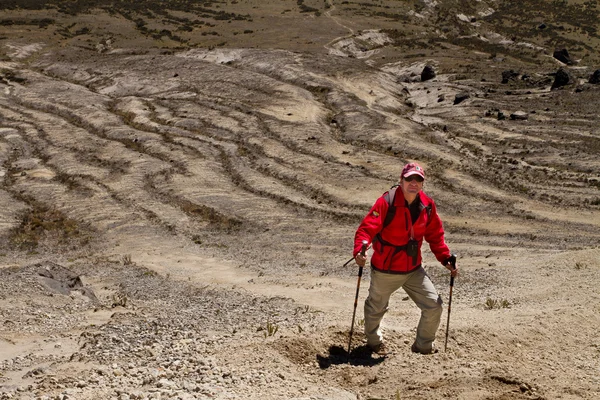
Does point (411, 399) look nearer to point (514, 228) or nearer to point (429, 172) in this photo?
point (514, 228)

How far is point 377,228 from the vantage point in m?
10.2

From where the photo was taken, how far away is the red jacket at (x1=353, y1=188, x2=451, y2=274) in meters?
10.2

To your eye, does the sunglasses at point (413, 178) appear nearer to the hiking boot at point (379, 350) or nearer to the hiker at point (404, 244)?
the hiker at point (404, 244)

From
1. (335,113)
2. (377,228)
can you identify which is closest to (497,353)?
(377,228)

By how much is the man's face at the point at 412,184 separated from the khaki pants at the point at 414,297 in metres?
1.70

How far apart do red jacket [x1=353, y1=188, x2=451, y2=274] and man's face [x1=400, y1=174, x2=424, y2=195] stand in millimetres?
245

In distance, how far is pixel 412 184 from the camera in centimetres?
1004

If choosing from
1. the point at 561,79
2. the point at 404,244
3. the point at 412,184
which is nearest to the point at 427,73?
the point at 561,79

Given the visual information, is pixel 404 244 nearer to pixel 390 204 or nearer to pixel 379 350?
pixel 390 204

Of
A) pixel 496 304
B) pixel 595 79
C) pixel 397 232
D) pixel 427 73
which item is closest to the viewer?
pixel 397 232

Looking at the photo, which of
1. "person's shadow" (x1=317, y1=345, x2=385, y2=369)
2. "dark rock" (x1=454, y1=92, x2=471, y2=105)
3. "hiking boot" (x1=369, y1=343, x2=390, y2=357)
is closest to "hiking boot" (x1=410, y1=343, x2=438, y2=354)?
"hiking boot" (x1=369, y1=343, x2=390, y2=357)

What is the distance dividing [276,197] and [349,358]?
27963 mm

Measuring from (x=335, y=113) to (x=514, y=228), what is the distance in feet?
93.8

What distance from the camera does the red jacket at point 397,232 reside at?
1024 centimetres
